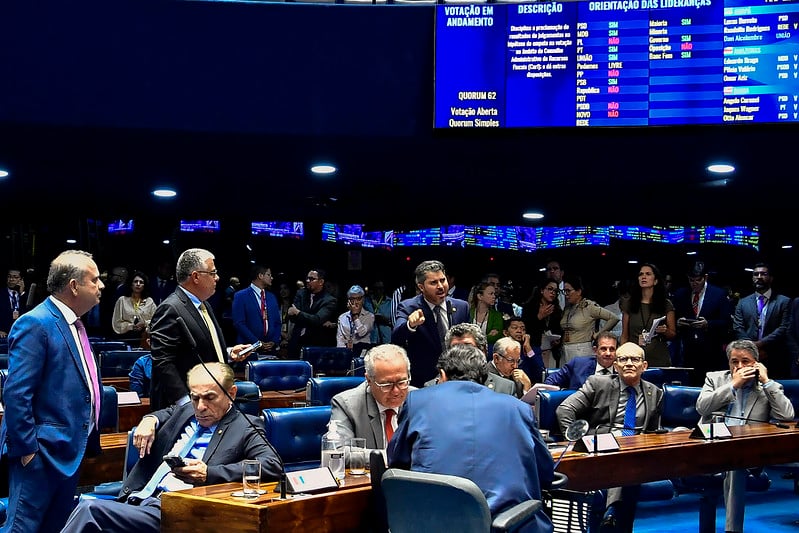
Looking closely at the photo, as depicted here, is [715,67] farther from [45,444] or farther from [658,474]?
[45,444]

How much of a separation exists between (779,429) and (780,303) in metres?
3.48

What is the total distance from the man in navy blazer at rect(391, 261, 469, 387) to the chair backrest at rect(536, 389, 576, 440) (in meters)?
0.65

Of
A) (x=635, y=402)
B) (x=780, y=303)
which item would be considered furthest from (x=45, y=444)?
(x=780, y=303)

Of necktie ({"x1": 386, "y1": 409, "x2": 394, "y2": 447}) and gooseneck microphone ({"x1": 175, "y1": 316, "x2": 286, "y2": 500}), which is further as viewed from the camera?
necktie ({"x1": 386, "y1": 409, "x2": 394, "y2": 447})

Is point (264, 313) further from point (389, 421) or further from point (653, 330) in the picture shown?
point (389, 421)

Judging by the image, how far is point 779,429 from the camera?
5.98 meters

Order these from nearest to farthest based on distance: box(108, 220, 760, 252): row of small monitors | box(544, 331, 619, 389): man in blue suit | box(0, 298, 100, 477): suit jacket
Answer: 1. box(0, 298, 100, 477): suit jacket
2. box(544, 331, 619, 389): man in blue suit
3. box(108, 220, 760, 252): row of small monitors

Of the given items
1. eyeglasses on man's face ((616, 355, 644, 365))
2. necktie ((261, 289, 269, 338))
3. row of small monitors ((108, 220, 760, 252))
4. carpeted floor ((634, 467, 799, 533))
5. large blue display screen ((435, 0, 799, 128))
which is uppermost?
large blue display screen ((435, 0, 799, 128))

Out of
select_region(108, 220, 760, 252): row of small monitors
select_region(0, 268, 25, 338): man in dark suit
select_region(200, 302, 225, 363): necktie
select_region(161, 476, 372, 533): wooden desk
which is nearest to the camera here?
select_region(161, 476, 372, 533): wooden desk

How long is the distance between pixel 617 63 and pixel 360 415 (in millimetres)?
4306

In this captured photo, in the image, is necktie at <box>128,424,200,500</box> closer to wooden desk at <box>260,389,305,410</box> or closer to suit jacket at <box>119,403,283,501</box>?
suit jacket at <box>119,403,283,501</box>

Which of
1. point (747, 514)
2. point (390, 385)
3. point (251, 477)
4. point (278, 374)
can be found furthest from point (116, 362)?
point (251, 477)

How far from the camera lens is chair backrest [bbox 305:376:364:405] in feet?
20.2

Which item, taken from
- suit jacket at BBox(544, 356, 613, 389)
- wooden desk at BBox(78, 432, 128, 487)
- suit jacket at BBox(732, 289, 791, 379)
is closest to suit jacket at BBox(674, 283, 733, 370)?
suit jacket at BBox(732, 289, 791, 379)
